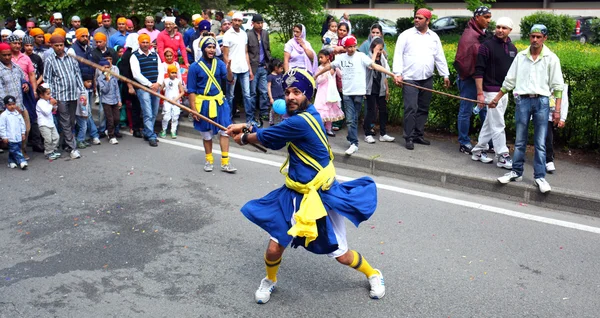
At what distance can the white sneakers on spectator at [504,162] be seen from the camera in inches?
307

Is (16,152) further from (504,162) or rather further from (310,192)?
(504,162)

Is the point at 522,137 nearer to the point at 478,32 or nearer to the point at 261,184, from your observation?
the point at 478,32

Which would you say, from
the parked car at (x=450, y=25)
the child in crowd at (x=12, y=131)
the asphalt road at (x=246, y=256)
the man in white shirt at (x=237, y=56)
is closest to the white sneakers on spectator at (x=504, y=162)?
the asphalt road at (x=246, y=256)

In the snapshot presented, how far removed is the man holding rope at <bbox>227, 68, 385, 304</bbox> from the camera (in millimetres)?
4395

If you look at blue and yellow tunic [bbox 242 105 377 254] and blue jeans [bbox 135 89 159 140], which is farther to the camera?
blue jeans [bbox 135 89 159 140]

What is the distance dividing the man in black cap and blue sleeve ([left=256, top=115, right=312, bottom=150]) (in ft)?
20.8

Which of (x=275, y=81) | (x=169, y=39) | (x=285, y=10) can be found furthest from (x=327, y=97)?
(x=285, y=10)

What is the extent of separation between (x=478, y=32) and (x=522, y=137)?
191 cm

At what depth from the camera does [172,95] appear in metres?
10.2

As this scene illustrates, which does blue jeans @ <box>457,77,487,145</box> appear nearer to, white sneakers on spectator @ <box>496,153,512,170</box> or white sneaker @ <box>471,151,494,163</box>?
white sneaker @ <box>471,151,494,163</box>

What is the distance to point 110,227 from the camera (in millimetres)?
6270

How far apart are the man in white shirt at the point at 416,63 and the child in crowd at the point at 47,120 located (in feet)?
17.1

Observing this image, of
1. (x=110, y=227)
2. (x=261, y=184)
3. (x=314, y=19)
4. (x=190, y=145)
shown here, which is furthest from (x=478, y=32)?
(x=314, y=19)

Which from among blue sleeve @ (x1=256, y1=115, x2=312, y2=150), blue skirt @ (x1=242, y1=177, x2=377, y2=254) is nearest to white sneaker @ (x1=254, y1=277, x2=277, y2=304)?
blue skirt @ (x1=242, y1=177, x2=377, y2=254)
